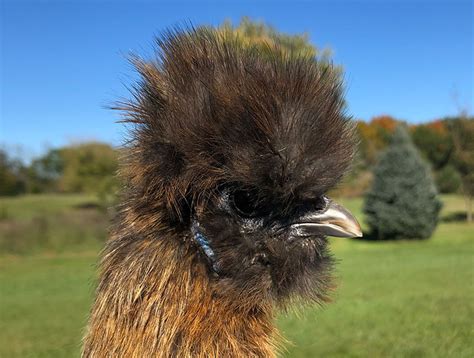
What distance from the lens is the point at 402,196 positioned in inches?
987

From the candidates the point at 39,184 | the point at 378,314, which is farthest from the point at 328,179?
the point at 39,184

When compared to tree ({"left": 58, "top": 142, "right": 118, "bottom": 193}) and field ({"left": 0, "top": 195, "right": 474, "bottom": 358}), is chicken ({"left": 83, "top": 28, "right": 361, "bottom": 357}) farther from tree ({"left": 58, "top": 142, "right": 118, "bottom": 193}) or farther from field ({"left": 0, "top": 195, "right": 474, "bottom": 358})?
tree ({"left": 58, "top": 142, "right": 118, "bottom": 193})

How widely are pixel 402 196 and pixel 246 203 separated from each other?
80.8ft

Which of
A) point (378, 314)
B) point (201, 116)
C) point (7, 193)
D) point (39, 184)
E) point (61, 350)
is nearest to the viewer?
point (201, 116)

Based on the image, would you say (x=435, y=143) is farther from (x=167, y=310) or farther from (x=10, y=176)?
(x=167, y=310)

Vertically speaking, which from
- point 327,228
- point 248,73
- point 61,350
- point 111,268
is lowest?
point 61,350

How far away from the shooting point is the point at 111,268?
6.47ft

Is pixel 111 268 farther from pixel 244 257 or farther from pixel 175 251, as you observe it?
pixel 244 257

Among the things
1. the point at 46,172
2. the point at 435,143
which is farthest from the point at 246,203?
the point at 46,172

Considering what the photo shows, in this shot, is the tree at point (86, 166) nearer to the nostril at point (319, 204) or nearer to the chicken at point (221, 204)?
the chicken at point (221, 204)

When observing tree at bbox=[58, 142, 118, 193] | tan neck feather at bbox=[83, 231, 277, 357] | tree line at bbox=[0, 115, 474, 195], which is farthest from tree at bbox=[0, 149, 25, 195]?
tan neck feather at bbox=[83, 231, 277, 357]

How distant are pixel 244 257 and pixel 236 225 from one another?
0.12 m

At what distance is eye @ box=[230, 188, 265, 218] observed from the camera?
1.84 meters

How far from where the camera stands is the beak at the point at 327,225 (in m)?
1.91
